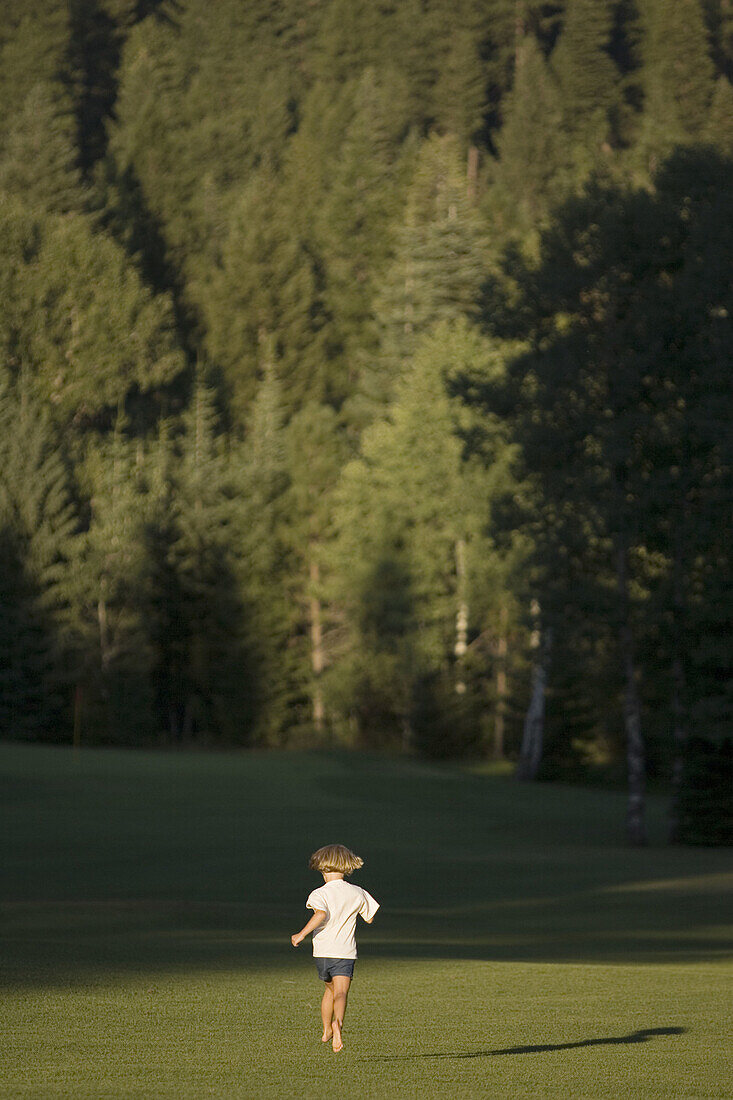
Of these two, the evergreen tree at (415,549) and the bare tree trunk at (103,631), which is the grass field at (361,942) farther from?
the evergreen tree at (415,549)

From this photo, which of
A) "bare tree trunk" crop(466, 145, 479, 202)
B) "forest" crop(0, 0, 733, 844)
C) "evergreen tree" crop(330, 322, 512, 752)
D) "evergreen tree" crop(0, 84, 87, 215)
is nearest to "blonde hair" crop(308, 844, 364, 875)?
"forest" crop(0, 0, 733, 844)

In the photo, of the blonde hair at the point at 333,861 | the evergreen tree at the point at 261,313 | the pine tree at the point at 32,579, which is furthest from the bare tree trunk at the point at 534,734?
the blonde hair at the point at 333,861

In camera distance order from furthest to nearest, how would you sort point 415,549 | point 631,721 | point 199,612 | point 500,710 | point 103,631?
point 199,612, point 103,631, point 415,549, point 500,710, point 631,721

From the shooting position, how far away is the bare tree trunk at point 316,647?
216 feet

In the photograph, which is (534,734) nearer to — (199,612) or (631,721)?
(199,612)

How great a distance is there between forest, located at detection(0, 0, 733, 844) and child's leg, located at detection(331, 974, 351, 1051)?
956 inches

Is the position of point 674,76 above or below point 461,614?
above

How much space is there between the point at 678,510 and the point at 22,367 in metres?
36.5

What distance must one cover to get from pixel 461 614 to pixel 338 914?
2100 inches

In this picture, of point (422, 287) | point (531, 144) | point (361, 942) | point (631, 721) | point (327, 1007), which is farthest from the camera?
point (531, 144)

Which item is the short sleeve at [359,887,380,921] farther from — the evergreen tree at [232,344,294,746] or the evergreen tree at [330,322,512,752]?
the evergreen tree at [232,344,294,746]

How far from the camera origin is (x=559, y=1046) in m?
11.3

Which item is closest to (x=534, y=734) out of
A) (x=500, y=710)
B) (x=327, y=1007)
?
(x=500, y=710)

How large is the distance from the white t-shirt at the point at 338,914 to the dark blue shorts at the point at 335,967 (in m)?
0.03
